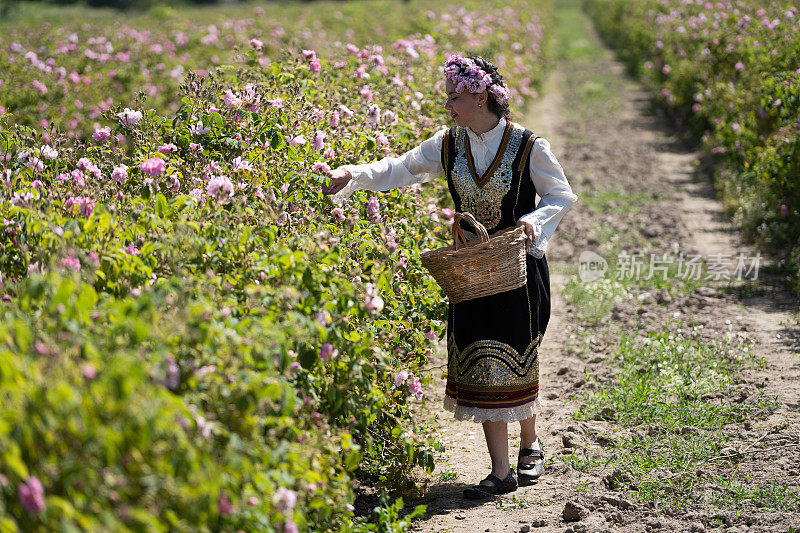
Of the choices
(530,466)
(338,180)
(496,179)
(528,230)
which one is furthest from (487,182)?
(530,466)

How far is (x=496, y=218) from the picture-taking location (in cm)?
392

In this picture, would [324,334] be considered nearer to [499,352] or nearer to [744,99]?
[499,352]

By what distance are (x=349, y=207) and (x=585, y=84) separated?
16.2 m

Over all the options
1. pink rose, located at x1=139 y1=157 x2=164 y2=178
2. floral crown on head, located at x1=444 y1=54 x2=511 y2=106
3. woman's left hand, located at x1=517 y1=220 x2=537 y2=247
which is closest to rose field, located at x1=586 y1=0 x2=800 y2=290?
woman's left hand, located at x1=517 y1=220 x2=537 y2=247

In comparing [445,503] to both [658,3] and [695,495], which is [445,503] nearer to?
[695,495]

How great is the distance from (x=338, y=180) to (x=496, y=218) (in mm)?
696

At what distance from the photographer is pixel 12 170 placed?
145 inches

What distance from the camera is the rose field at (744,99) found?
279 inches

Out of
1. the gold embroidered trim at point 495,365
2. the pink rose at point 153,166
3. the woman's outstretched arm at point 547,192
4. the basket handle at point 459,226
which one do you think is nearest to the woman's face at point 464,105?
the woman's outstretched arm at point 547,192

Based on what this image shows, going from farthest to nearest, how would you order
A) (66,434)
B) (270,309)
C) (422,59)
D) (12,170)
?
(422,59) → (12,170) → (270,309) → (66,434)

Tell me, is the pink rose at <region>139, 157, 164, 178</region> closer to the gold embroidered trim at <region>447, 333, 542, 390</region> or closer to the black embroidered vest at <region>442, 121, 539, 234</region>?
the black embroidered vest at <region>442, 121, 539, 234</region>

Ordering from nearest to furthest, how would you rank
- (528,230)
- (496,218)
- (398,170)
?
1. (528,230)
2. (496,218)
3. (398,170)

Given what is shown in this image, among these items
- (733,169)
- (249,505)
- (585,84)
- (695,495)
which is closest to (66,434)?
(249,505)

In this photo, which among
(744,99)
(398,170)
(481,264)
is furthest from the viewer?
(744,99)
